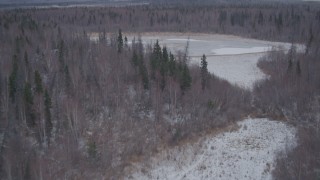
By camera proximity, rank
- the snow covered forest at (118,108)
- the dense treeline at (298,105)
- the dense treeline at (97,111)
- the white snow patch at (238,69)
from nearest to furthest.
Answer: the dense treeline at (298,105)
the snow covered forest at (118,108)
the dense treeline at (97,111)
the white snow patch at (238,69)

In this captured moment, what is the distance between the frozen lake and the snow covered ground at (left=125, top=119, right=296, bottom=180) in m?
11.2

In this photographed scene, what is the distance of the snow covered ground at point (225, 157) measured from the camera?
74.8 feet

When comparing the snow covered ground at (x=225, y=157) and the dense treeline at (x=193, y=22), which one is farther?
the dense treeline at (x=193, y=22)

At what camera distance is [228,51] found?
207 ft

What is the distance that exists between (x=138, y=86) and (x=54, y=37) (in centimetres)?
2568

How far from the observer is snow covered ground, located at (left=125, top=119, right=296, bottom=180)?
74.8 ft

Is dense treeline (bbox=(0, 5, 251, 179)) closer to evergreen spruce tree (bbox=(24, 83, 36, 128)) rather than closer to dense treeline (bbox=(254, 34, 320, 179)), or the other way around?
evergreen spruce tree (bbox=(24, 83, 36, 128))

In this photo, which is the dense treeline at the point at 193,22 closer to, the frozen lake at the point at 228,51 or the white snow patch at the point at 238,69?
the frozen lake at the point at 228,51

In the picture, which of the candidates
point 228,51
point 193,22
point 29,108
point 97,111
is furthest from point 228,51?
point 29,108

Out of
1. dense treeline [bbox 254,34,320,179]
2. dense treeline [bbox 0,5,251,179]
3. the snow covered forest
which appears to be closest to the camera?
dense treeline [bbox 254,34,320,179]

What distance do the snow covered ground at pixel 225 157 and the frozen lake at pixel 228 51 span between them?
36.7 ft

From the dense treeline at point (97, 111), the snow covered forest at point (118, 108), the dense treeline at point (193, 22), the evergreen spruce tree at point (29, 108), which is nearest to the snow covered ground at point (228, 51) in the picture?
the snow covered forest at point (118, 108)

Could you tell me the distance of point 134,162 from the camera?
2416 cm

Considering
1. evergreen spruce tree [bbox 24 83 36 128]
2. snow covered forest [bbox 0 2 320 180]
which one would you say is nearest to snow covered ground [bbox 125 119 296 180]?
snow covered forest [bbox 0 2 320 180]
